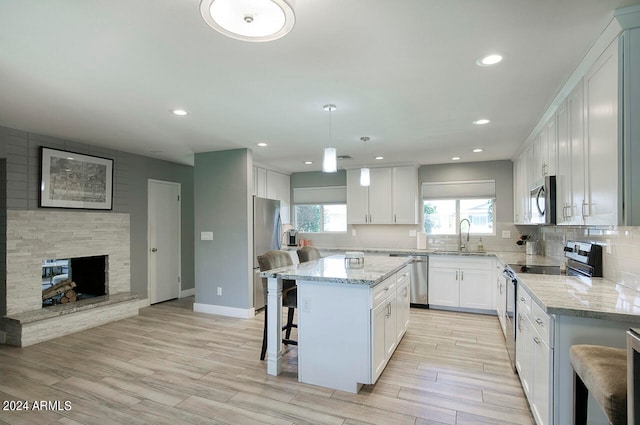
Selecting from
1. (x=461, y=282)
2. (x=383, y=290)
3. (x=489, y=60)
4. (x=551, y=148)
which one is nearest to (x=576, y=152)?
(x=551, y=148)

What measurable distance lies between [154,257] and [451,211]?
5.06 metres

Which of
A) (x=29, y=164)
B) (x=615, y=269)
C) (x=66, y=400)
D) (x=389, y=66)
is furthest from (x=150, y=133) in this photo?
(x=615, y=269)

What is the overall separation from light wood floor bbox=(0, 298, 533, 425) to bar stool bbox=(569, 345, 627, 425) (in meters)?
0.83

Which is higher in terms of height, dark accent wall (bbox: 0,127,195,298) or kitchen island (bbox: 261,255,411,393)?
dark accent wall (bbox: 0,127,195,298)

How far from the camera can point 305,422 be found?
2.21 meters

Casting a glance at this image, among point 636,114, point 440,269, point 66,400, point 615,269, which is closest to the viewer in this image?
point 636,114

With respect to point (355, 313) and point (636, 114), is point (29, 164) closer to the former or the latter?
point (355, 313)

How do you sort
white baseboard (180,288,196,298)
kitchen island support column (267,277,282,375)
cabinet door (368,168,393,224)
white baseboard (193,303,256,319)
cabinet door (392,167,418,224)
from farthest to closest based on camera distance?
white baseboard (180,288,196,298) → cabinet door (368,168,393,224) → cabinet door (392,167,418,224) → white baseboard (193,303,256,319) → kitchen island support column (267,277,282,375)

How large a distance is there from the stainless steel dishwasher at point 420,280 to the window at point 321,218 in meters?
1.66

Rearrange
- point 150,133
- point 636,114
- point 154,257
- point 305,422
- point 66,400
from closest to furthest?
point 636,114 → point 305,422 → point 66,400 → point 150,133 → point 154,257

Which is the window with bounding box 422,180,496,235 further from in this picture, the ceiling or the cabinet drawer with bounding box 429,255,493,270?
the ceiling

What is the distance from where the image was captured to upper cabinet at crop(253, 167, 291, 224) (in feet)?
18.8

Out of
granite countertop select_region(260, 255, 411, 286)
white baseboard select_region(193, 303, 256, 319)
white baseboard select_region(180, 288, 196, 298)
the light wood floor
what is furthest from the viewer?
white baseboard select_region(180, 288, 196, 298)

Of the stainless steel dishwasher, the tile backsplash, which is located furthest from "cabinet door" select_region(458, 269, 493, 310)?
the tile backsplash
